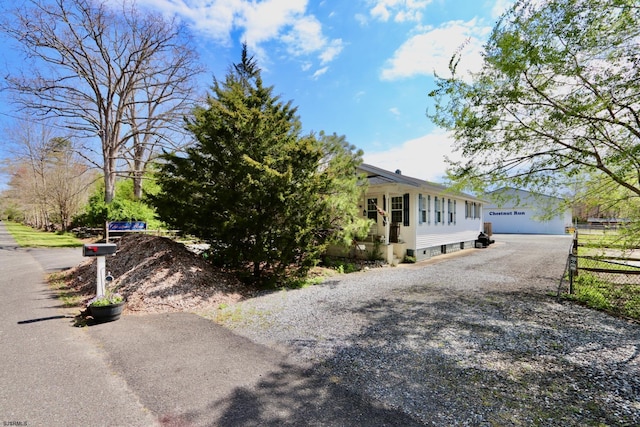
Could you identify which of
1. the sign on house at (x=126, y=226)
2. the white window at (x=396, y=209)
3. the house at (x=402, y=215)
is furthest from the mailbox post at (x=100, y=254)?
the sign on house at (x=126, y=226)

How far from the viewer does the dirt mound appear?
234 inches

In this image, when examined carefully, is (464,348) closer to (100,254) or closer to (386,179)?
(100,254)

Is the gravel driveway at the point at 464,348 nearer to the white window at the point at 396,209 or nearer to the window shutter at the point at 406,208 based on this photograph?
the window shutter at the point at 406,208

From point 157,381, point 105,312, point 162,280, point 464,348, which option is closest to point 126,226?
point 162,280

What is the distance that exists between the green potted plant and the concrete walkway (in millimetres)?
149

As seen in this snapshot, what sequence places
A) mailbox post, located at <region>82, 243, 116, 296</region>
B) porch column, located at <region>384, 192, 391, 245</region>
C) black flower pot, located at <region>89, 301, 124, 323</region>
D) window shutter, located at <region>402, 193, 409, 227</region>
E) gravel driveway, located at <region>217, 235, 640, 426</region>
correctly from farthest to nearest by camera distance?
window shutter, located at <region>402, 193, 409, 227</region> < porch column, located at <region>384, 192, 391, 245</region> < mailbox post, located at <region>82, 243, 116, 296</region> < black flower pot, located at <region>89, 301, 124, 323</region> < gravel driveway, located at <region>217, 235, 640, 426</region>

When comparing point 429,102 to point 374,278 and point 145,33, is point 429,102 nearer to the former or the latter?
point 374,278

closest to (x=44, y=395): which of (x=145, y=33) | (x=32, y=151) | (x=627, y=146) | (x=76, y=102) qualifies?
(x=627, y=146)

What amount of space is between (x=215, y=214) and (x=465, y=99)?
6408 mm

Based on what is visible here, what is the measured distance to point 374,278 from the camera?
29.4 ft

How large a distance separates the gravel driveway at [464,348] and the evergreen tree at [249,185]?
1.47 metres

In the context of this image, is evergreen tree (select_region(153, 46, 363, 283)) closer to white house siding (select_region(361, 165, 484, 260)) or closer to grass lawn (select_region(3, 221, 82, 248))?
white house siding (select_region(361, 165, 484, 260))

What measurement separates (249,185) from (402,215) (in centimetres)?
787

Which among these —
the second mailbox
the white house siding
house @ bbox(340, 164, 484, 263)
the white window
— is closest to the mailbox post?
the second mailbox
